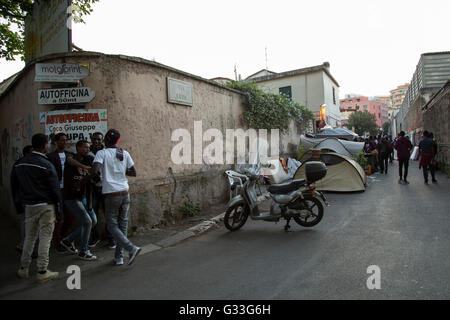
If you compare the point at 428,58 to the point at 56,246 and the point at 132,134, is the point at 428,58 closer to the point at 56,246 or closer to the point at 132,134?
the point at 132,134

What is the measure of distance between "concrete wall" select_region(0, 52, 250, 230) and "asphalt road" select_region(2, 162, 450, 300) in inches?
57.3

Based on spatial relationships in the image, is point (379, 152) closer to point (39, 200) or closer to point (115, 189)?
point (115, 189)

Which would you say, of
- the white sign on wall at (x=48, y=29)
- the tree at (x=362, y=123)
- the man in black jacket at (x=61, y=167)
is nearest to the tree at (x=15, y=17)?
the white sign on wall at (x=48, y=29)

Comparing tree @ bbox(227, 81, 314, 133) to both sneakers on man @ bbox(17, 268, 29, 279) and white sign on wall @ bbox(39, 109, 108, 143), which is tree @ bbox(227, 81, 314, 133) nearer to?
white sign on wall @ bbox(39, 109, 108, 143)

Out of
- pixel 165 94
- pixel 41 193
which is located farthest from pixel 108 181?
pixel 165 94

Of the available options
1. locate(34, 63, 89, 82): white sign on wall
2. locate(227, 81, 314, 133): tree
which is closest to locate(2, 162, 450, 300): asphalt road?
locate(34, 63, 89, 82): white sign on wall

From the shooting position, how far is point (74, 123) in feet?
17.2

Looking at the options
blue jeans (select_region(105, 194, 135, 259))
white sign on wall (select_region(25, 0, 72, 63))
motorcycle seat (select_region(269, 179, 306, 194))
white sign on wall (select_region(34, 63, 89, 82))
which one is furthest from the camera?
white sign on wall (select_region(25, 0, 72, 63))

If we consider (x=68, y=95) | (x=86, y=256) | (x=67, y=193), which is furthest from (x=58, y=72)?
(x=86, y=256)

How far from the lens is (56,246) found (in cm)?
476

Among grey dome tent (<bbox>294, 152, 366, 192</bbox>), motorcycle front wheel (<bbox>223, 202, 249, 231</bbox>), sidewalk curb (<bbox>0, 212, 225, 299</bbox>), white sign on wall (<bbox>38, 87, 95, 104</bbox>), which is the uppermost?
white sign on wall (<bbox>38, 87, 95, 104</bbox>)

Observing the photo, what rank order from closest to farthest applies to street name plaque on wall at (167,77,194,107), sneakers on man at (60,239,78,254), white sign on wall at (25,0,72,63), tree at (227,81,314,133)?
sneakers on man at (60,239,78,254) → white sign on wall at (25,0,72,63) → street name plaque on wall at (167,77,194,107) → tree at (227,81,314,133)

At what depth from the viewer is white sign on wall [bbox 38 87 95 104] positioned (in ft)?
17.1

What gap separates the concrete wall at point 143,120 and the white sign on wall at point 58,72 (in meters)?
0.16
